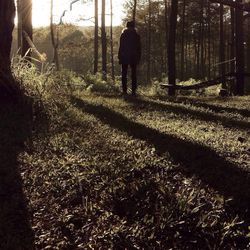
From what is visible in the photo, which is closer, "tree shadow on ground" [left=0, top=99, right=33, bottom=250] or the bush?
"tree shadow on ground" [left=0, top=99, right=33, bottom=250]

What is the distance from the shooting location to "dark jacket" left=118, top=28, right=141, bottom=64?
42.3 feet

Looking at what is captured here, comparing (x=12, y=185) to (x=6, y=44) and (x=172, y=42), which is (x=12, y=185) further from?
(x=172, y=42)

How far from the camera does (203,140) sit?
6.09 m

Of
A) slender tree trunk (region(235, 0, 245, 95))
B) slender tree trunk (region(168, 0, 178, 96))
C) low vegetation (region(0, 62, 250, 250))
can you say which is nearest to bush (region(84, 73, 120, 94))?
slender tree trunk (region(168, 0, 178, 96))

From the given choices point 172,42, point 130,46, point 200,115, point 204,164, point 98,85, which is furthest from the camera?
point 98,85

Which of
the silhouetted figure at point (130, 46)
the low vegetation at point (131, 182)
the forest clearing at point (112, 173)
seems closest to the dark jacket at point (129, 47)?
the silhouetted figure at point (130, 46)

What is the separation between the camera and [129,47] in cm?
1298

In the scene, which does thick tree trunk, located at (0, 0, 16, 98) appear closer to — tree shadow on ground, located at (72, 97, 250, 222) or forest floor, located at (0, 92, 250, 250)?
forest floor, located at (0, 92, 250, 250)

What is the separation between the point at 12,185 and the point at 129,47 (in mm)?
9462

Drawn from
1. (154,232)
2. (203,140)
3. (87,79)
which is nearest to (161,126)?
(203,140)

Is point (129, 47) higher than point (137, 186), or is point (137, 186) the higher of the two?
point (129, 47)

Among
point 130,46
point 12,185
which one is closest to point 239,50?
point 130,46

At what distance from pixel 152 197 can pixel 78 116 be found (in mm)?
4224

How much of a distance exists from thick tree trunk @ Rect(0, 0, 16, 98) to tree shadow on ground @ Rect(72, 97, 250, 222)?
6.70ft
